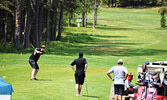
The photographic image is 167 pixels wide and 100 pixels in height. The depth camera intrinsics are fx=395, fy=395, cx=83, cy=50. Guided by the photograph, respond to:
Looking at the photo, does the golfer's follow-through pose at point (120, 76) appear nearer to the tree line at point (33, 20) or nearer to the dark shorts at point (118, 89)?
the dark shorts at point (118, 89)

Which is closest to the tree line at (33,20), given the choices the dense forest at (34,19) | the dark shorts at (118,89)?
the dense forest at (34,19)

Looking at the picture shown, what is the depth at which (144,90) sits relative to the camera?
1358 cm

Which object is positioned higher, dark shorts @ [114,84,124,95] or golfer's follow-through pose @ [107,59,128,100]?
golfer's follow-through pose @ [107,59,128,100]

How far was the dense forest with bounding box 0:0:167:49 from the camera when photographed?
46.7 meters

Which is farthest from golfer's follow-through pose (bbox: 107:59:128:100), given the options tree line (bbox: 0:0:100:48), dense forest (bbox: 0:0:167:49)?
tree line (bbox: 0:0:100:48)

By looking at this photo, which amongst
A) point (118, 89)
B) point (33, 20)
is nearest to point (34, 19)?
point (33, 20)

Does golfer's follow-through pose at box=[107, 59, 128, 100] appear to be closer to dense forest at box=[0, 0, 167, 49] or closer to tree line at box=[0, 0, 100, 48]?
dense forest at box=[0, 0, 167, 49]

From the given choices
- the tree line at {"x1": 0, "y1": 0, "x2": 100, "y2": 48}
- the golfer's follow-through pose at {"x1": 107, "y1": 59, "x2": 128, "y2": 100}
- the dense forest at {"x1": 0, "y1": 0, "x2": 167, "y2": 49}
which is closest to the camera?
the golfer's follow-through pose at {"x1": 107, "y1": 59, "x2": 128, "y2": 100}

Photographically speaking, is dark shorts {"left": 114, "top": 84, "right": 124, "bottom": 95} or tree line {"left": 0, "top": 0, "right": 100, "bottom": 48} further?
tree line {"left": 0, "top": 0, "right": 100, "bottom": 48}

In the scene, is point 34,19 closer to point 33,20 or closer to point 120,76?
point 33,20

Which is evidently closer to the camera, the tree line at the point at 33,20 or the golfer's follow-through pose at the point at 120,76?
the golfer's follow-through pose at the point at 120,76

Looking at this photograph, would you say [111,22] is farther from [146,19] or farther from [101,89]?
[101,89]

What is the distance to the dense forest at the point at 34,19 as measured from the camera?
4672 cm

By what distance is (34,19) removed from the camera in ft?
181
